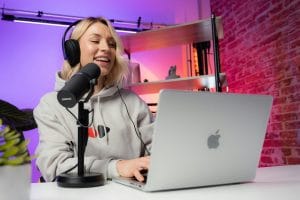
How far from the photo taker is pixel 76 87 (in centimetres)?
89

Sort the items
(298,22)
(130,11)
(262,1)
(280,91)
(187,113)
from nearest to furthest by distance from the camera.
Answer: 1. (187,113)
2. (298,22)
3. (280,91)
4. (262,1)
5. (130,11)

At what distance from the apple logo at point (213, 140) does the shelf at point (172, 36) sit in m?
1.87

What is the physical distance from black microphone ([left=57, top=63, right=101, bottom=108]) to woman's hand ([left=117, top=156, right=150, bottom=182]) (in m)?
0.25

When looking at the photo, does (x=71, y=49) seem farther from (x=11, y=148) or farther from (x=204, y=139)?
(x=11, y=148)

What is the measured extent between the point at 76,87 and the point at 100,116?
0.62 m

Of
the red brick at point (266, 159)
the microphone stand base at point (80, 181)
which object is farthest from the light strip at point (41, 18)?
the microphone stand base at point (80, 181)

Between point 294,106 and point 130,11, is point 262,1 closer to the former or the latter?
point 294,106

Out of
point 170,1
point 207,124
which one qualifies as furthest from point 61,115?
point 170,1

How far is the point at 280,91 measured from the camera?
3018 millimetres

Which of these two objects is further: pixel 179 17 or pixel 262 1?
pixel 179 17

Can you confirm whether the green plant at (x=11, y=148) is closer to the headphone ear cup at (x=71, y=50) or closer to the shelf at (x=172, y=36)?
the headphone ear cup at (x=71, y=50)

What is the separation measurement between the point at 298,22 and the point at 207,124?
2343mm

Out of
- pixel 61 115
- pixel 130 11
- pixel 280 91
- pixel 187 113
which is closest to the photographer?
pixel 187 113

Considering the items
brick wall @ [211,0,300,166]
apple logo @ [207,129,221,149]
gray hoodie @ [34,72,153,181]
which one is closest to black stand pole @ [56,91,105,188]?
gray hoodie @ [34,72,153,181]
